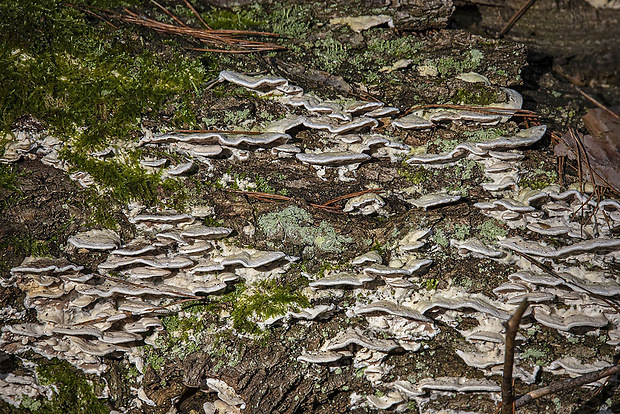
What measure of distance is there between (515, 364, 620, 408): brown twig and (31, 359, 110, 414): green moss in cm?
413

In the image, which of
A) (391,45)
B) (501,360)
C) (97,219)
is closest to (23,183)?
(97,219)

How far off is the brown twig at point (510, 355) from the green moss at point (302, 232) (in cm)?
158

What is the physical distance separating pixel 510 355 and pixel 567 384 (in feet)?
3.18

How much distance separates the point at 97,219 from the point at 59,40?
1928mm

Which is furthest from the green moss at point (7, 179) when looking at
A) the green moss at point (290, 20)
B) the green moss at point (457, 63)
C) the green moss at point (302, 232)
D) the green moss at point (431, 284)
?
the green moss at point (457, 63)

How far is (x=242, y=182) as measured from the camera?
4.14 metres

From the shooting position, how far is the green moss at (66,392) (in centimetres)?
429

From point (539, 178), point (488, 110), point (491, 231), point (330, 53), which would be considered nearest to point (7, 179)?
point (330, 53)

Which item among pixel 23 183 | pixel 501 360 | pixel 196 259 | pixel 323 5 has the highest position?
pixel 323 5

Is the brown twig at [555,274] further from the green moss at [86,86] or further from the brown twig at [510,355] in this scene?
the green moss at [86,86]

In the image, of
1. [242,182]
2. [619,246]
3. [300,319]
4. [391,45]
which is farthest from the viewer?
[391,45]

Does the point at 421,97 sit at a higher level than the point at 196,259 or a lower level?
higher

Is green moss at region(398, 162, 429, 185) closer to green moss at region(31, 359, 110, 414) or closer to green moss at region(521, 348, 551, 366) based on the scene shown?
green moss at region(521, 348, 551, 366)

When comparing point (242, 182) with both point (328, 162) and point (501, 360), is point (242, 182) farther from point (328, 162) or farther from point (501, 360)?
point (501, 360)
